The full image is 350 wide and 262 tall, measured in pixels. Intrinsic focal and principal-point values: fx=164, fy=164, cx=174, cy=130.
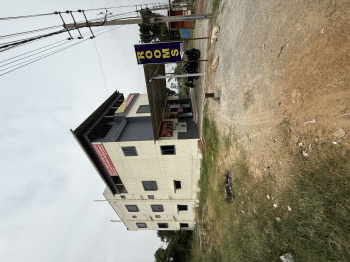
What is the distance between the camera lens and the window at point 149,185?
1470 centimetres

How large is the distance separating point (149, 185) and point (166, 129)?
5450mm

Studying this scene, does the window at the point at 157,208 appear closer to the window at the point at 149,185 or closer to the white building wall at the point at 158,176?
the white building wall at the point at 158,176

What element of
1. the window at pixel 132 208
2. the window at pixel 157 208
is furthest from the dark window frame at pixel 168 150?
the window at pixel 132 208

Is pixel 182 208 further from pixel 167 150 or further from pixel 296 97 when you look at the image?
pixel 296 97

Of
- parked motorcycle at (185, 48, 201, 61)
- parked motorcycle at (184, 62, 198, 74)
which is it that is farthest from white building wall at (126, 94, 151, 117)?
parked motorcycle at (185, 48, 201, 61)

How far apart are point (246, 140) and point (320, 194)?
2966mm

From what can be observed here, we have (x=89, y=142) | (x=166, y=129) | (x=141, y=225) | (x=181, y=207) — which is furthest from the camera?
(x=141, y=225)

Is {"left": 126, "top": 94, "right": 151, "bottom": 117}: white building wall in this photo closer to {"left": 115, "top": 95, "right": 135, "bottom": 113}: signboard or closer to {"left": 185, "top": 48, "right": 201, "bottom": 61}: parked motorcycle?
{"left": 115, "top": 95, "right": 135, "bottom": 113}: signboard

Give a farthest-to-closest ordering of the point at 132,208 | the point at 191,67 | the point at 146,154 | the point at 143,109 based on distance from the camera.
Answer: the point at 132,208 < the point at 143,109 < the point at 146,154 < the point at 191,67

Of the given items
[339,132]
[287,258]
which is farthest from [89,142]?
[339,132]

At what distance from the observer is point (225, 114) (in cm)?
830

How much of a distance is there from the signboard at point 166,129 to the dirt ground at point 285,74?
6.35 metres

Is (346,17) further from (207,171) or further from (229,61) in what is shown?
(207,171)

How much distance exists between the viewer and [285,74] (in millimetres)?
4508
